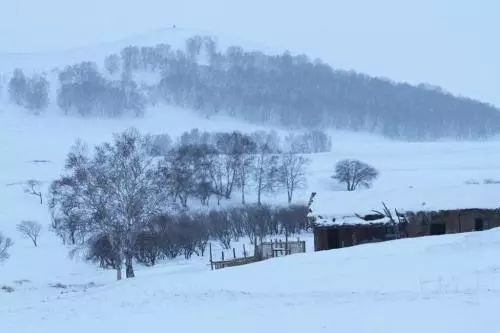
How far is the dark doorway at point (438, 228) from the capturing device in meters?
32.5

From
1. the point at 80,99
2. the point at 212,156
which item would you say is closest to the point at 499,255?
the point at 212,156

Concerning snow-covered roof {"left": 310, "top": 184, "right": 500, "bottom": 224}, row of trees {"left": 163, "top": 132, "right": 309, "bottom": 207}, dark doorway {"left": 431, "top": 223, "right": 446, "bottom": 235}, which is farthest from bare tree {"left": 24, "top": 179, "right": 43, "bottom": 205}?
dark doorway {"left": 431, "top": 223, "right": 446, "bottom": 235}

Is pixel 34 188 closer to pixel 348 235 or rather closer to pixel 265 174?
pixel 265 174

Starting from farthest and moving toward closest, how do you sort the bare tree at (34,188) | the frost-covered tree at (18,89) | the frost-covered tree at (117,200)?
the frost-covered tree at (18,89) < the bare tree at (34,188) < the frost-covered tree at (117,200)

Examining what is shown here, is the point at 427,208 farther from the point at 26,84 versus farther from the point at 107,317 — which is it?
the point at 26,84

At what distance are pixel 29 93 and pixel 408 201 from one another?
15399 cm

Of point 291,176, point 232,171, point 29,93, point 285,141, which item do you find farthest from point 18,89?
point 291,176

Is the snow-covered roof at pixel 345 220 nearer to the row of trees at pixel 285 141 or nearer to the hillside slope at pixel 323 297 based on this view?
the hillside slope at pixel 323 297

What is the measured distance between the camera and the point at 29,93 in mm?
170375

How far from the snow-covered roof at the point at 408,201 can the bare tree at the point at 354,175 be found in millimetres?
40206

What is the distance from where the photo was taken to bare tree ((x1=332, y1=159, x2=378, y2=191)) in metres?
75.4

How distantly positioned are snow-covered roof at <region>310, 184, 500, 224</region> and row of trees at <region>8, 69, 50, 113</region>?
14437 centimetres

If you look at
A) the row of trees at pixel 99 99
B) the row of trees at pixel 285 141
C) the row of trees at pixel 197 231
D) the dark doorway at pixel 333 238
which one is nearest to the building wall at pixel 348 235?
the dark doorway at pixel 333 238

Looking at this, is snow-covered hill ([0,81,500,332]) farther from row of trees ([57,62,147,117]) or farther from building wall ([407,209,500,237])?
row of trees ([57,62,147,117])
